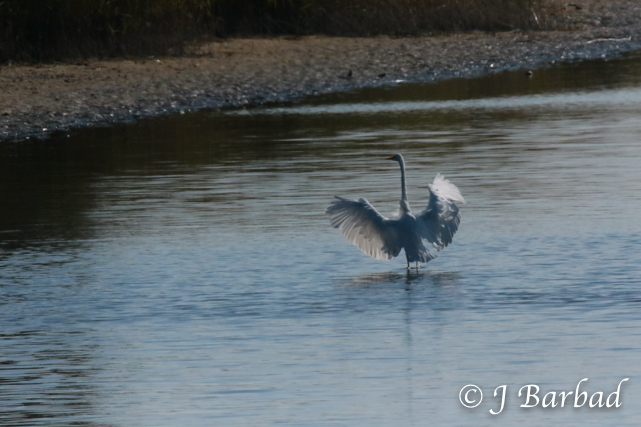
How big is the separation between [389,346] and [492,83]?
1774 cm

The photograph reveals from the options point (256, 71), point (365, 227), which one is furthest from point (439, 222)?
point (256, 71)

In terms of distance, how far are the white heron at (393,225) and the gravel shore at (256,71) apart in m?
10.3

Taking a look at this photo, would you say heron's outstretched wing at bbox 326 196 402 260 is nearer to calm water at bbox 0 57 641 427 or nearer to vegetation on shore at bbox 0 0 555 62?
calm water at bbox 0 57 641 427

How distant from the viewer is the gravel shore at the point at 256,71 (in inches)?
830

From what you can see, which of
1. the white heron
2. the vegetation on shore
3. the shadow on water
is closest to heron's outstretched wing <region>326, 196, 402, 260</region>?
the white heron

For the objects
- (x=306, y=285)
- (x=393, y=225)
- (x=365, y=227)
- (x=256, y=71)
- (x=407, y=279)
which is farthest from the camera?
(x=256, y=71)

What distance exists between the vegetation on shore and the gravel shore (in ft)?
2.37

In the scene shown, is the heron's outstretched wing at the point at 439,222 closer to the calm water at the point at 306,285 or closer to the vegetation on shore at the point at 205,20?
the calm water at the point at 306,285

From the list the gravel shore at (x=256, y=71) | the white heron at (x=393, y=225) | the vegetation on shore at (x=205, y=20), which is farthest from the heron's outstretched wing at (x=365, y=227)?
the vegetation on shore at (x=205, y=20)

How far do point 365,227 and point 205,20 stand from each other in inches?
775

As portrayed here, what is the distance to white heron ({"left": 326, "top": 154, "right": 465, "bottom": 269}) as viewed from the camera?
9.86m

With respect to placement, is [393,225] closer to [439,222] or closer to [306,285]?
[439,222]

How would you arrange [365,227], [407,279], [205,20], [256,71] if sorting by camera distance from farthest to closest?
1. [205,20]
2. [256,71]
3. [365,227]
4. [407,279]

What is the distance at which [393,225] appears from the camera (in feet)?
32.4
